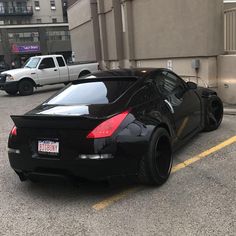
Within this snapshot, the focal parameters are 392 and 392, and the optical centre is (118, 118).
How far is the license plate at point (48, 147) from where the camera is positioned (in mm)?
4336

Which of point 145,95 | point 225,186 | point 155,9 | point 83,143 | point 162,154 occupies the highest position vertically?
point 155,9

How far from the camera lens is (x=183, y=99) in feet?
19.6

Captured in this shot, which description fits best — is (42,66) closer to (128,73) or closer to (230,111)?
(230,111)

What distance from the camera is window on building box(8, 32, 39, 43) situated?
7150 cm

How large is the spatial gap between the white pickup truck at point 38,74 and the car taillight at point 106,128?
13662 mm

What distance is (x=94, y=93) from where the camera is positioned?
5.18 m

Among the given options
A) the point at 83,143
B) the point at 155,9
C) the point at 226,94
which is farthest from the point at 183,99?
the point at 155,9

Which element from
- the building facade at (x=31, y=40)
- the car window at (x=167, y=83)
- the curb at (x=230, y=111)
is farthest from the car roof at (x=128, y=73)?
the building facade at (x=31, y=40)

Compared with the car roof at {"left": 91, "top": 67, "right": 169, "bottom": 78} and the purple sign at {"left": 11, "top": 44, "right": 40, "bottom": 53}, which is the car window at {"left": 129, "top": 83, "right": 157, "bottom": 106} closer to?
the car roof at {"left": 91, "top": 67, "right": 169, "bottom": 78}

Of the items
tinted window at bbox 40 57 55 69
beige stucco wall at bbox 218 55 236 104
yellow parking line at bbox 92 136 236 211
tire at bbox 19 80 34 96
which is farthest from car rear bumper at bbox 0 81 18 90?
yellow parking line at bbox 92 136 236 211

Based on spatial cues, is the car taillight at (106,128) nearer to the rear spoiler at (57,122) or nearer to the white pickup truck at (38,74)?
the rear spoiler at (57,122)

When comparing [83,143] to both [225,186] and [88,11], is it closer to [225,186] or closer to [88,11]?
[225,186]

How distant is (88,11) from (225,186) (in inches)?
717

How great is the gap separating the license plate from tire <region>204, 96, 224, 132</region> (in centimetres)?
338
